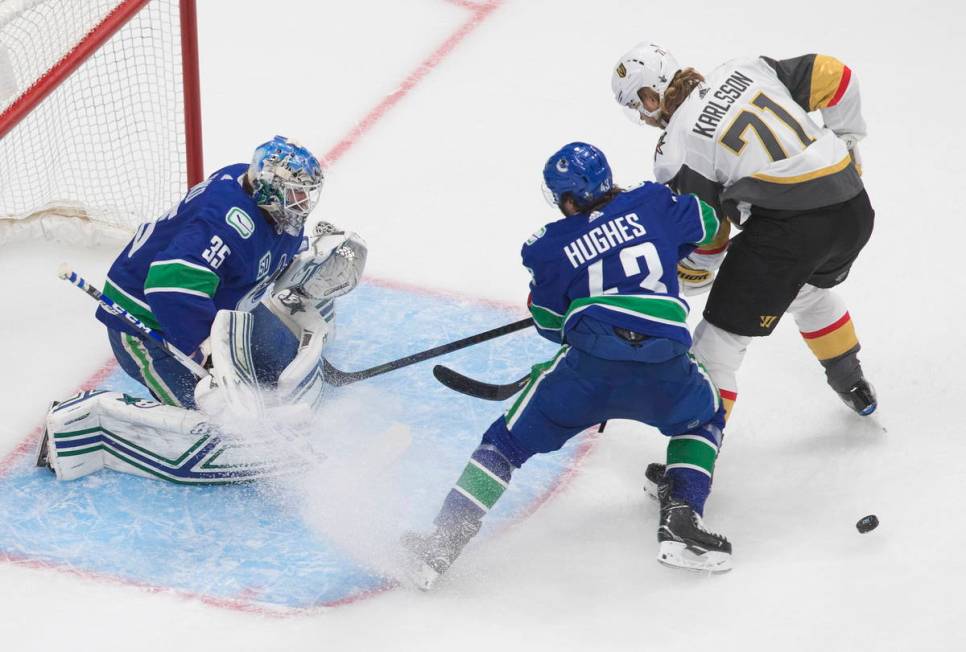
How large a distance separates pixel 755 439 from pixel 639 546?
0.55 metres

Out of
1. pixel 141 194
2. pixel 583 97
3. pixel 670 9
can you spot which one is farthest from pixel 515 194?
pixel 670 9

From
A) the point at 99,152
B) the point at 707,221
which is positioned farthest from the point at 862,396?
the point at 99,152

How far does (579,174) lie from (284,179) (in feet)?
2.36

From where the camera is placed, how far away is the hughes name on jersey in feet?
9.92

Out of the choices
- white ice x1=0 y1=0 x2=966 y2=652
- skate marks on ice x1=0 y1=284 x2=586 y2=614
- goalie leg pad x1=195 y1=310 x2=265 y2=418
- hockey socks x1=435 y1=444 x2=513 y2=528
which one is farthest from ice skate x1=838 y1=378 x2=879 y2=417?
goalie leg pad x1=195 y1=310 x2=265 y2=418

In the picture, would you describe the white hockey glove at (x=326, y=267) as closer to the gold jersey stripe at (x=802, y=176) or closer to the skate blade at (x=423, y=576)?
the skate blade at (x=423, y=576)

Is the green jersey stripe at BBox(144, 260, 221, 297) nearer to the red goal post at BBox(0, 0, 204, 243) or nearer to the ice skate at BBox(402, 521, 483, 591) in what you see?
the ice skate at BBox(402, 521, 483, 591)

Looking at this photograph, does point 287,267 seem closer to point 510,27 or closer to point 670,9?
point 510,27

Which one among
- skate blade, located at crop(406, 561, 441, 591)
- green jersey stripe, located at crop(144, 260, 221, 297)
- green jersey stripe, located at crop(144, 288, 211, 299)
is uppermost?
green jersey stripe, located at crop(144, 260, 221, 297)

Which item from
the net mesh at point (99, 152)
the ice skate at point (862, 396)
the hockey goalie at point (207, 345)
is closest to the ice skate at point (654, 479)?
the ice skate at point (862, 396)

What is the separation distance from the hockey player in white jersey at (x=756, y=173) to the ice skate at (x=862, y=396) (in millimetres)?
329

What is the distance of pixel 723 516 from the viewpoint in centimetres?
319

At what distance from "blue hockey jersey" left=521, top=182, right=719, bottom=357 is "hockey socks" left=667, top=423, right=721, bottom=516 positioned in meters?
0.25

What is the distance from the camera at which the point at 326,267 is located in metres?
3.49
